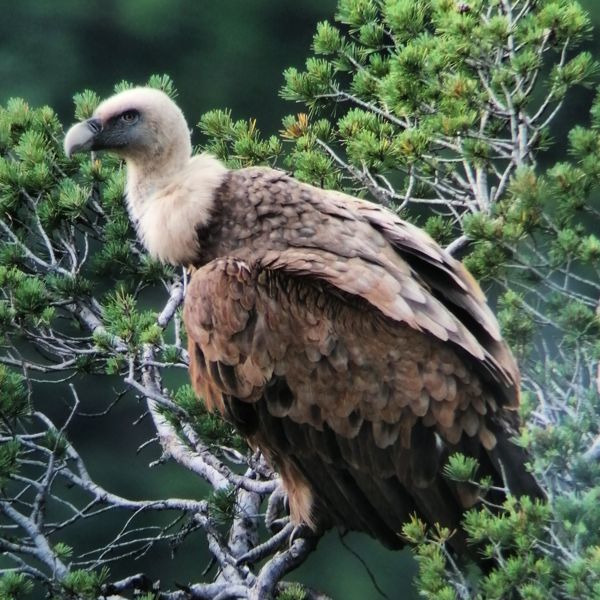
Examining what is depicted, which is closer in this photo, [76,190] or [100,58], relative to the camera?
[76,190]

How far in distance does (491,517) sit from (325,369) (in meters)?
0.97

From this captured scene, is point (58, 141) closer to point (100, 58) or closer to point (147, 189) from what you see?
point (147, 189)

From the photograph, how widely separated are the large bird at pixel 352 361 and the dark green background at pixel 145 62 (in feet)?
25.3

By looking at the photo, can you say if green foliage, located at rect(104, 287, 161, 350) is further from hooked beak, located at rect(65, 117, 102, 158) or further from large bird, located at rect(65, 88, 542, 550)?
A: hooked beak, located at rect(65, 117, 102, 158)

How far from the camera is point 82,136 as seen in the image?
478 centimetres

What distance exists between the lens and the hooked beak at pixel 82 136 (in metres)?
4.74

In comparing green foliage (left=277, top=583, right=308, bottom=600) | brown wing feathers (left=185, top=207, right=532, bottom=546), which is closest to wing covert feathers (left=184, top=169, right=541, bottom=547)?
brown wing feathers (left=185, top=207, right=532, bottom=546)

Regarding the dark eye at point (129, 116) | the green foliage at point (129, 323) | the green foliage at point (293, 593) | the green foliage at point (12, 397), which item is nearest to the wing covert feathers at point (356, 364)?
the green foliage at point (129, 323)

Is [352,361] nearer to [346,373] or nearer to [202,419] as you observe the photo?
[346,373]

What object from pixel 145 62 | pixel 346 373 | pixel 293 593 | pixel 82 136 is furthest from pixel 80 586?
A: pixel 145 62

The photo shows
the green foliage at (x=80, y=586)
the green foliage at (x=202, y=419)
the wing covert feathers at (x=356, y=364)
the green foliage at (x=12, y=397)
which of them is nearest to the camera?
the green foliage at (x=80, y=586)

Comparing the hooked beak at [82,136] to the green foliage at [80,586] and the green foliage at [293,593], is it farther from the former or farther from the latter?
the green foliage at [293,593]

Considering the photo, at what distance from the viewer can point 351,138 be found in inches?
188

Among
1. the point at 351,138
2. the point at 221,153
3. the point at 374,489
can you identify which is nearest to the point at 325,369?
the point at 374,489
